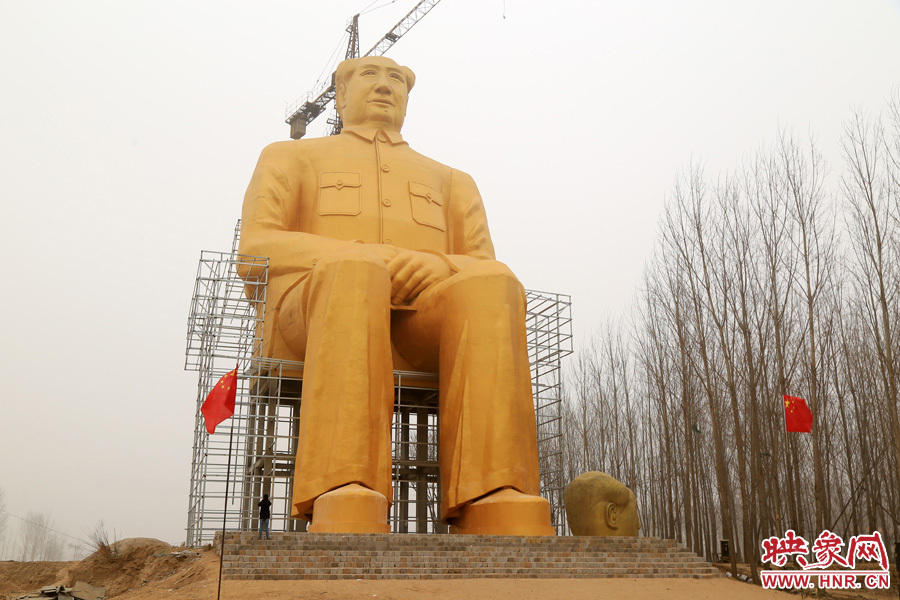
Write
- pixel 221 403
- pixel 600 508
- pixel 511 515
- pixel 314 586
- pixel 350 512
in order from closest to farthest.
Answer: pixel 314 586, pixel 350 512, pixel 221 403, pixel 511 515, pixel 600 508

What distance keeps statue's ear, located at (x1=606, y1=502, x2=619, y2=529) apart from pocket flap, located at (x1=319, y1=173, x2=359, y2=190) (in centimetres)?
494

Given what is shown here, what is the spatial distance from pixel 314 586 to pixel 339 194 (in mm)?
5424

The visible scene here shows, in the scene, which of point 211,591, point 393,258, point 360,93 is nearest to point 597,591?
point 211,591

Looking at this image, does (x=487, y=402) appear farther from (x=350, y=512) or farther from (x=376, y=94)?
(x=376, y=94)

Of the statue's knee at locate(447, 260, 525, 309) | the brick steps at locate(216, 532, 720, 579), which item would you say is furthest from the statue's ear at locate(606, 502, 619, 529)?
the statue's knee at locate(447, 260, 525, 309)

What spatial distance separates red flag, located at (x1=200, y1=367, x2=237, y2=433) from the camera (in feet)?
23.7

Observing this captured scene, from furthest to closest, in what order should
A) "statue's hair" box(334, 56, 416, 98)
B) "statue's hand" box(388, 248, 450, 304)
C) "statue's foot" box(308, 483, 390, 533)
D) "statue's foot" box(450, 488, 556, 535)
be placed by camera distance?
"statue's hair" box(334, 56, 416, 98), "statue's hand" box(388, 248, 450, 304), "statue's foot" box(450, 488, 556, 535), "statue's foot" box(308, 483, 390, 533)

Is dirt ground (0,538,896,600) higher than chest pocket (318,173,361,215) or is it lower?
lower

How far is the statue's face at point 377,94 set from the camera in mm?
10898

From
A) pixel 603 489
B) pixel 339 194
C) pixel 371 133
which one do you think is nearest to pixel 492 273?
pixel 339 194

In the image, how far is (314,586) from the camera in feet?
19.7

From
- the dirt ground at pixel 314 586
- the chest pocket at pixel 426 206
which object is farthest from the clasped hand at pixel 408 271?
the dirt ground at pixel 314 586

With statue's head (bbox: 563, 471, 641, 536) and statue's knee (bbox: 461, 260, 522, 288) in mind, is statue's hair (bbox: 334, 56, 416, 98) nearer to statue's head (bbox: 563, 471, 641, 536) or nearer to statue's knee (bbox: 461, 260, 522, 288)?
statue's knee (bbox: 461, 260, 522, 288)

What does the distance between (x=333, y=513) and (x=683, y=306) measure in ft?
28.5
